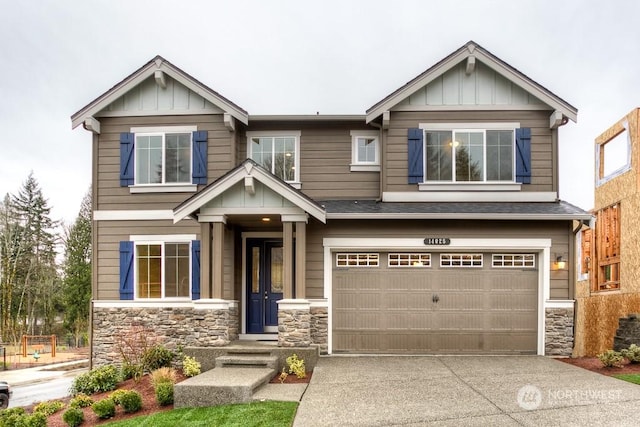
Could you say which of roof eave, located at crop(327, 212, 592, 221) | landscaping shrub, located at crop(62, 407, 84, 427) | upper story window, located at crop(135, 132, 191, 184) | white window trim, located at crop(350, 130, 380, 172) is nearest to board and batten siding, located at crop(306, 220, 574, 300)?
roof eave, located at crop(327, 212, 592, 221)

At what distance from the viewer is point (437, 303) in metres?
10.7

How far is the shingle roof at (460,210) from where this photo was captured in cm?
1020

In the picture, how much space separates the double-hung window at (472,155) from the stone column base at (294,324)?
4180mm

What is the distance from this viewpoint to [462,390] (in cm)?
728

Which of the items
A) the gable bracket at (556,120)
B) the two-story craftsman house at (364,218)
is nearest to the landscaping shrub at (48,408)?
the two-story craftsman house at (364,218)

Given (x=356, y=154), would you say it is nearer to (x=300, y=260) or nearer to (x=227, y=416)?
(x=300, y=260)

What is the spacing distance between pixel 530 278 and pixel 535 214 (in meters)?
1.50

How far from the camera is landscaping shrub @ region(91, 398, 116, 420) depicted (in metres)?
7.41

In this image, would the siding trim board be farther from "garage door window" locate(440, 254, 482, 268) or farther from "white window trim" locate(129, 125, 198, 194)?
"white window trim" locate(129, 125, 198, 194)

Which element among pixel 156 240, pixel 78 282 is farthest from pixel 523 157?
pixel 78 282

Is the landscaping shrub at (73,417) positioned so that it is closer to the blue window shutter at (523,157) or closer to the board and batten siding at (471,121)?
the board and batten siding at (471,121)

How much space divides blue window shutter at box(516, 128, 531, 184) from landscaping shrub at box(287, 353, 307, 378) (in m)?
6.25

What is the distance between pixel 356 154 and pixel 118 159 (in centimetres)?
561

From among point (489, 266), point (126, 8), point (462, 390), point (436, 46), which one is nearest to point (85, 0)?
point (126, 8)
